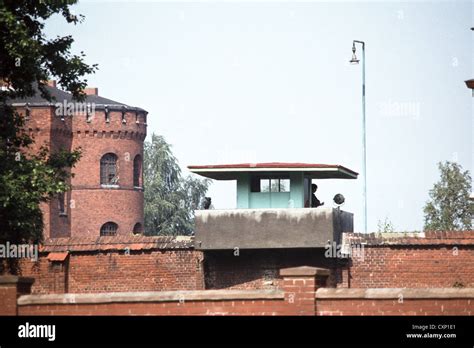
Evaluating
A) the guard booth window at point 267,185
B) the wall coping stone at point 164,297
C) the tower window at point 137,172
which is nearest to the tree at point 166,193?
the tower window at point 137,172

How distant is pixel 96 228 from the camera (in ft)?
205

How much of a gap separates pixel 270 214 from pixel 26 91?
36.1 feet

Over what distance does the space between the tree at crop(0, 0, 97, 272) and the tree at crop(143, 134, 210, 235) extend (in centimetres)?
5518

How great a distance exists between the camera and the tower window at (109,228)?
63.2m

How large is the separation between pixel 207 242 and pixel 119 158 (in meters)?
29.6

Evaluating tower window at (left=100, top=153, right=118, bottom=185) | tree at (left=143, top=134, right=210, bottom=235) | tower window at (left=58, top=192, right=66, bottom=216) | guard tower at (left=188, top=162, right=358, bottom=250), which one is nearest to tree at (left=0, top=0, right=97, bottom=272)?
guard tower at (left=188, top=162, right=358, bottom=250)

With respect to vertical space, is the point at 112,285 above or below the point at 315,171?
below

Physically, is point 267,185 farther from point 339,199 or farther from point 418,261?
point 418,261

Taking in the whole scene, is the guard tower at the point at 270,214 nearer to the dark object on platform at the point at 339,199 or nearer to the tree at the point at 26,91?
the dark object on platform at the point at 339,199

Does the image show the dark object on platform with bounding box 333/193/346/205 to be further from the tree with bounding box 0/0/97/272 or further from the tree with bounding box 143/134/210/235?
the tree with bounding box 143/134/210/235

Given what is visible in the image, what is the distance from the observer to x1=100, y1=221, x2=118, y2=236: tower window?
63.2m
